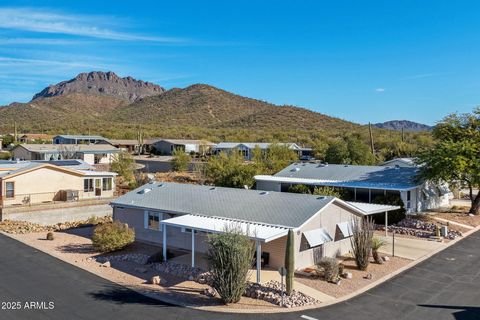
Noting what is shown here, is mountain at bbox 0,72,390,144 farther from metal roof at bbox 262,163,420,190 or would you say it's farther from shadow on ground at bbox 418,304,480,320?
shadow on ground at bbox 418,304,480,320

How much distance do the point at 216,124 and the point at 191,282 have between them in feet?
398

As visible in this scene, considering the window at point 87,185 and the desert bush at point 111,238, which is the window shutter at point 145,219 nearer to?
the desert bush at point 111,238

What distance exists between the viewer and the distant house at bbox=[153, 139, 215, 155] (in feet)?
274

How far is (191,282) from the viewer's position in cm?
1816

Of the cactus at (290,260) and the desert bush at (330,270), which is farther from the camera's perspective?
the desert bush at (330,270)

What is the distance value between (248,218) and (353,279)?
580cm

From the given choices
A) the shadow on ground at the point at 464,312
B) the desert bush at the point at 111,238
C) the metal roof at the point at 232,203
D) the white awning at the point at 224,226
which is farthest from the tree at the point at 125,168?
the shadow on ground at the point at 464,312

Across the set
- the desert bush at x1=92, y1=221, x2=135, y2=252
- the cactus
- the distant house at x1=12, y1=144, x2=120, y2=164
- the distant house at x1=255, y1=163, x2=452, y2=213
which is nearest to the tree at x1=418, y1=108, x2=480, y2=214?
the distant house at x1=255, y1=163, x2=452, y2=213

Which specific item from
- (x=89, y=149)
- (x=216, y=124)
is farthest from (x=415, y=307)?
(x=216, y=124)

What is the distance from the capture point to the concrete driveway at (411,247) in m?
23.0

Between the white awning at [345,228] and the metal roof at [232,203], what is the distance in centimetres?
154

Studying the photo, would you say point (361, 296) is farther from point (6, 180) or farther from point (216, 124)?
point (216, 124)

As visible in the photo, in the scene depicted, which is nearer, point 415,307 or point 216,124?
point 415,307

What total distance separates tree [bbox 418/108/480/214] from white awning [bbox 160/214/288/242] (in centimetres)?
1700
